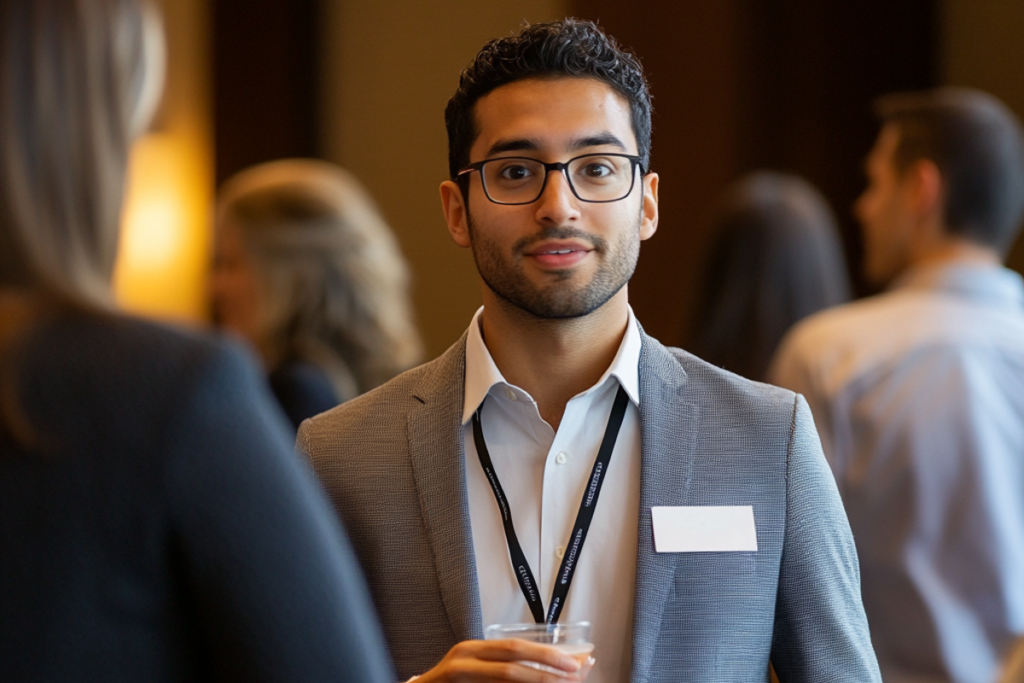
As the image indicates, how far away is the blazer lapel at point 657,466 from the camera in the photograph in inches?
62.4

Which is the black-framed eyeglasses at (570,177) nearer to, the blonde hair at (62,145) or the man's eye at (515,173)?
the man's eye at (515,173)

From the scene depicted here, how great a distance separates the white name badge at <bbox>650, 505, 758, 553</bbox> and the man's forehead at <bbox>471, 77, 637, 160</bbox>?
1.90 feet

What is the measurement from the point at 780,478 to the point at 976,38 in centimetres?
391

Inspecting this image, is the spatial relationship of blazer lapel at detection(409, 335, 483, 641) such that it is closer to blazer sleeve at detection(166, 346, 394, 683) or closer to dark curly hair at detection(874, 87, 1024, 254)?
blazer sleeve at detection(166, 346, 394, 683)

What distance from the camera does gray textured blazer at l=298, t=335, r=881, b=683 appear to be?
1606 mm

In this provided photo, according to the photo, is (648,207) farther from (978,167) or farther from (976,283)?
→ (978,167)

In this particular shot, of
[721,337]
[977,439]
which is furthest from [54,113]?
[721,337]

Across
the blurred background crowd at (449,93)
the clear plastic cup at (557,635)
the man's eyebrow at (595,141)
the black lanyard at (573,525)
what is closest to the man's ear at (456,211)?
the man's eyebrow at (595,141)

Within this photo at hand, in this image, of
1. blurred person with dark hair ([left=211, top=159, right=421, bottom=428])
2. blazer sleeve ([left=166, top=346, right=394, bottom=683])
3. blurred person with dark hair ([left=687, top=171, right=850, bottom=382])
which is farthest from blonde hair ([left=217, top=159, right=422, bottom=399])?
blazer sleeve ([left=166, top=346, right=394, bottom=683])

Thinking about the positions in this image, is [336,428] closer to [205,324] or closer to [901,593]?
[901,593]

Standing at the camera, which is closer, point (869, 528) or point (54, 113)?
point (54, 113)

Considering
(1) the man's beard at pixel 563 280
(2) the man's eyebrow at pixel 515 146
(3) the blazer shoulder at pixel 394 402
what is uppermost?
(2) the man's eyebrow at pixel 515 146

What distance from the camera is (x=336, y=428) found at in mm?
1808

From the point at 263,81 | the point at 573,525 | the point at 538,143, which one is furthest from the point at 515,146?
the point at 263,81
